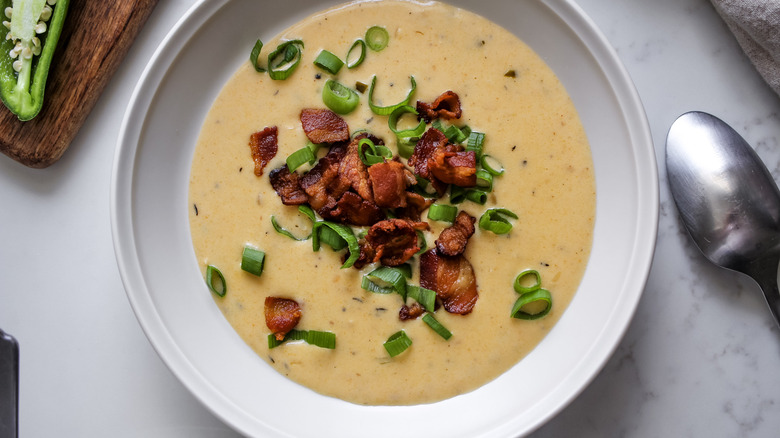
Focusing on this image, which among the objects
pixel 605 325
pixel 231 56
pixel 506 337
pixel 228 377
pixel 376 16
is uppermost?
pixel 376 16

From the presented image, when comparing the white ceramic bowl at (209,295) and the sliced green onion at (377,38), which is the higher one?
the sliced green onion at (377,38)

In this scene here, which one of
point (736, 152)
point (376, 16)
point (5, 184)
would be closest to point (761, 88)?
point (736, 152)

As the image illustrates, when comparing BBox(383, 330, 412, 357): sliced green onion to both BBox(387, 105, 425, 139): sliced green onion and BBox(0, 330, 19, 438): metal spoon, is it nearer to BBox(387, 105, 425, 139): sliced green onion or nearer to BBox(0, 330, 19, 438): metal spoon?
BBox(387, 105, 425, 139): sliced green onion

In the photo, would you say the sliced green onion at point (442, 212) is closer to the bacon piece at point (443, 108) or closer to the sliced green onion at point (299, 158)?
the bacon piece at point (443, 108)

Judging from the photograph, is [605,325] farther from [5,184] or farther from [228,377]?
[5,184]

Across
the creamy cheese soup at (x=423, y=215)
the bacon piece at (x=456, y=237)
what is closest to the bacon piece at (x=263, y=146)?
the creamy cheese soup at (x=423, y=215)

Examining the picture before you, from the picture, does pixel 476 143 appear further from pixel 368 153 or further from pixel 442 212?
pixel 368 153
